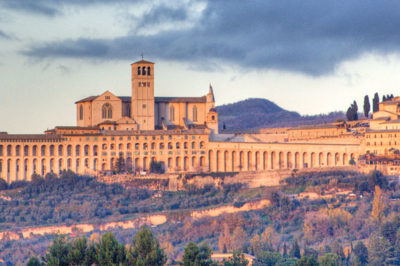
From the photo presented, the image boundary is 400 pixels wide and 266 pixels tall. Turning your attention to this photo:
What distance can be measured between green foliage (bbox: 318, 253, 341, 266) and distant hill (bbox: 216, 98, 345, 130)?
72689 millimetres

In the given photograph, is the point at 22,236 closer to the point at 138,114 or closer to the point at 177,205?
the point at 177,205

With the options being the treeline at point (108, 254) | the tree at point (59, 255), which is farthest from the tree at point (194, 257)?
the tree at point (59, 255)

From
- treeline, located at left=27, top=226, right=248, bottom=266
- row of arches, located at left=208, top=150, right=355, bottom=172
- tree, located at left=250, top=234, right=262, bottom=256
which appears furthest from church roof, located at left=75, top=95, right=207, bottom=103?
treeline, located at left=27, top=226, right=248, bottom=266

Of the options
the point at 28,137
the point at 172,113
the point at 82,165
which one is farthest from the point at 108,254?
the point at 172,113

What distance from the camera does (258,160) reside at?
10544cm

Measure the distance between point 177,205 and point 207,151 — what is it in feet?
32.6

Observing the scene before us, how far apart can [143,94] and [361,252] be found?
34.6 metres

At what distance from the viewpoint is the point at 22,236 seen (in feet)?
296

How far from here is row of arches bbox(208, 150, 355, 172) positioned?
103812mm

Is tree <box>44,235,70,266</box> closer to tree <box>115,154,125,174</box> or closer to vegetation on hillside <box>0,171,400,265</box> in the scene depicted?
vegetation on hillside <box>0,171,400,265</box>

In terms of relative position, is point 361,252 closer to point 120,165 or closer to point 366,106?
point 120,165

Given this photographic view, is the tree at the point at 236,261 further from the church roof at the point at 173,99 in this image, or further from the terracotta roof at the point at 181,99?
the terracotta roof at the point at 181,99

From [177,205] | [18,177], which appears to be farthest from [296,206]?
[18,177]

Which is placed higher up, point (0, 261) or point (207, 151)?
point (207, 151)
